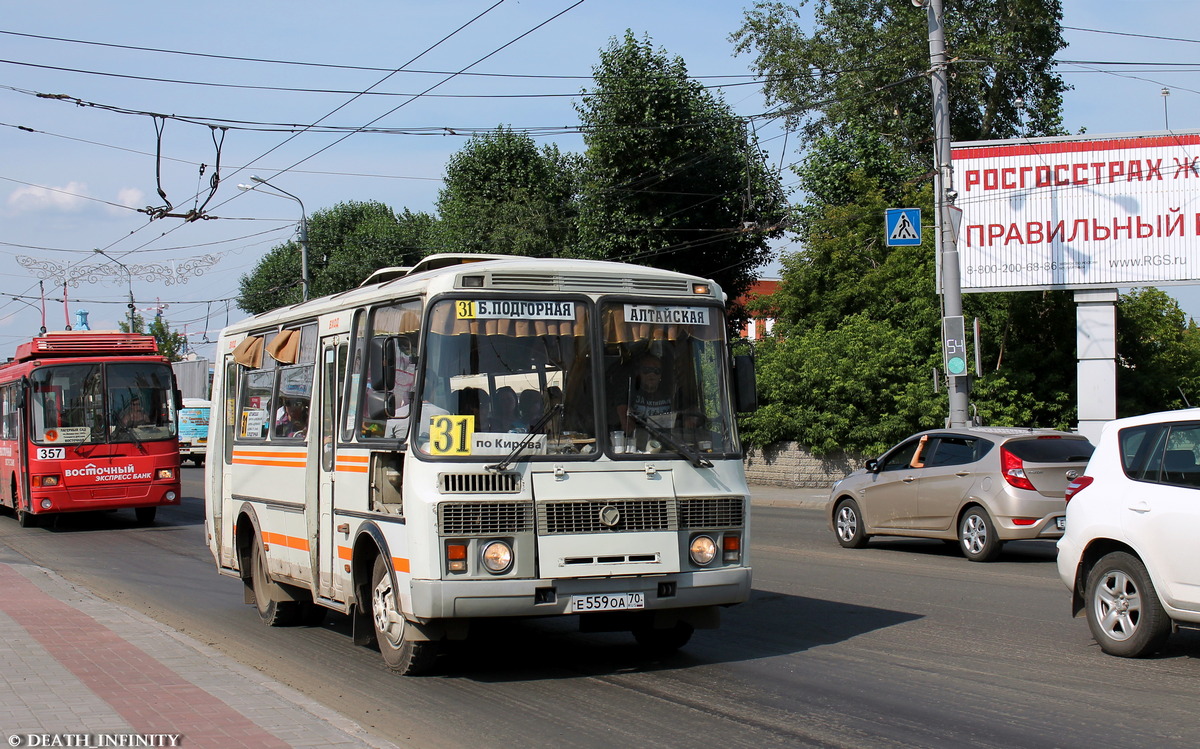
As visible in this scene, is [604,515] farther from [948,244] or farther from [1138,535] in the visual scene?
[948,244]

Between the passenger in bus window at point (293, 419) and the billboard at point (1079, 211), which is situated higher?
the billboard at point (1079, 211)

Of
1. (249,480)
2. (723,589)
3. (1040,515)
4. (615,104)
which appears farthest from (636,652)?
(615,104)

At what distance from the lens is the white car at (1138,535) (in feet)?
25.4

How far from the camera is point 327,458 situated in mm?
9312

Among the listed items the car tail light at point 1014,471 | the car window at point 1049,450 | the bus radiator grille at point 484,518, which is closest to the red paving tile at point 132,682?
the bus radiator grille at point 484,518

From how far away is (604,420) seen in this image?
316 inches

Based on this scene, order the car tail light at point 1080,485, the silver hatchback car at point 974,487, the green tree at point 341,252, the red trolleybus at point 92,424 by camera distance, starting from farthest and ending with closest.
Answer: the green tree at point 341,252 < the red trolleybus at point 92,424 < the silver hatchback car at point 974,487 < the car tail light at point 1080,485

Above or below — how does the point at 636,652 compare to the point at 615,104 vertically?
below

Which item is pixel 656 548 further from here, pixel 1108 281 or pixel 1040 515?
pixel 1108 281

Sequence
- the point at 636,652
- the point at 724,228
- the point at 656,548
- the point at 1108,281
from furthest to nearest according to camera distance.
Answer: the point at 724,228 → the point at 1108,281 → the point at 636,652 → the point at 656,548

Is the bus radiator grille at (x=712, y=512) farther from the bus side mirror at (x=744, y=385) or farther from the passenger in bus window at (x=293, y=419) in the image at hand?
the passenger in bus window at (x=293, y=419)

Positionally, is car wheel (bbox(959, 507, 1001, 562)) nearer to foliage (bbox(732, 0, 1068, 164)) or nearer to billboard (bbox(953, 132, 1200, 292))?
billboard (bbox(953, 132, 1200, 292))

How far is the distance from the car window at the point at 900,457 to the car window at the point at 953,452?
1.26 ft

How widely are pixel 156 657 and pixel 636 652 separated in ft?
11.2
